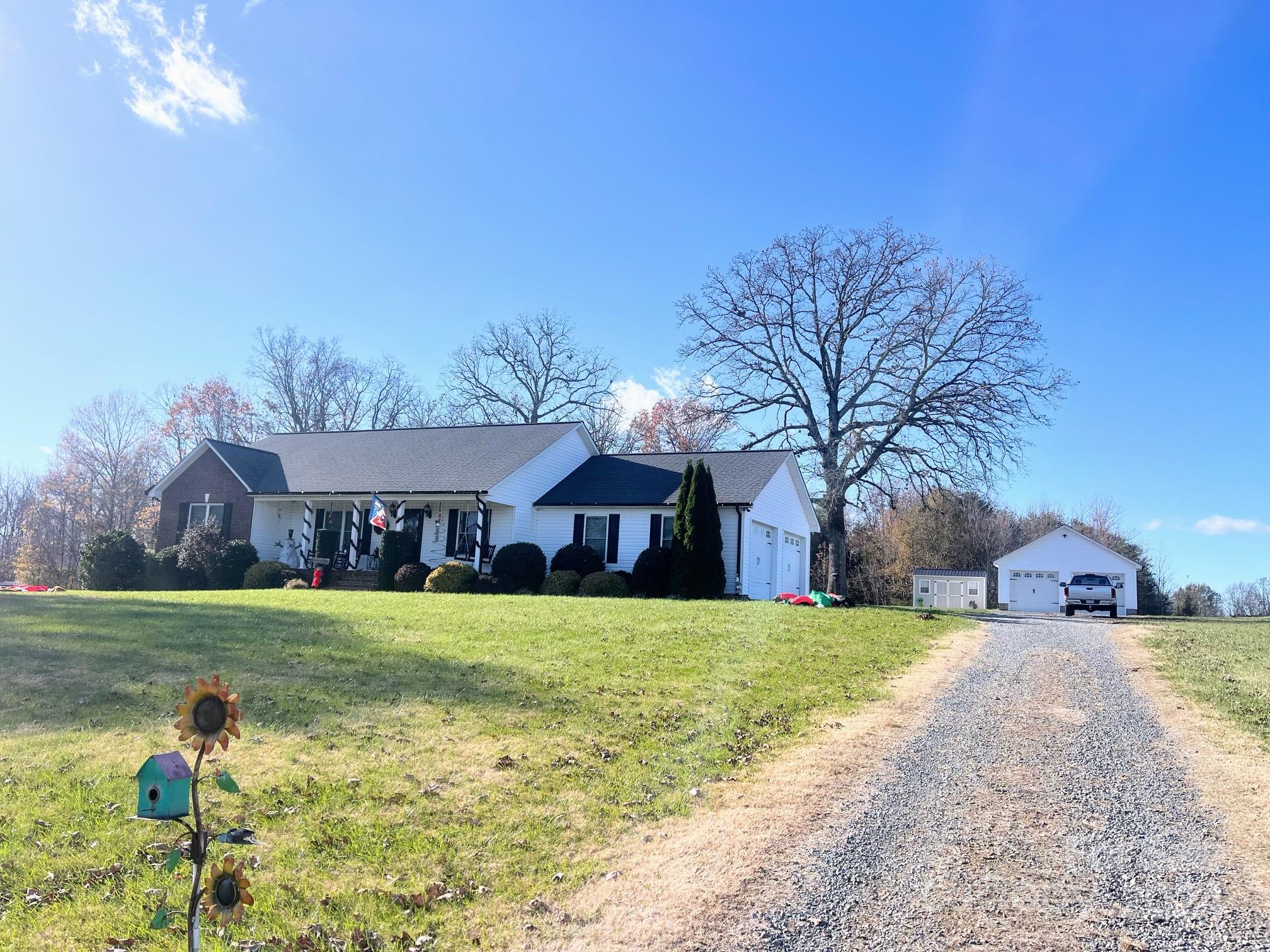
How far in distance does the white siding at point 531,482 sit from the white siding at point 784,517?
22.0ft

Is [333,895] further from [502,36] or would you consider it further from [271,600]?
[271,600]

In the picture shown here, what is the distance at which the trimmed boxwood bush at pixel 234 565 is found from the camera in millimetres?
27594

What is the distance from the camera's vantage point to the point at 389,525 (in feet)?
89.9

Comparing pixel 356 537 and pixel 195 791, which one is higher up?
pixel 356 537

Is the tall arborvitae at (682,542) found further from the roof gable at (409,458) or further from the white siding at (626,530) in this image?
the roof gable at (409,458)

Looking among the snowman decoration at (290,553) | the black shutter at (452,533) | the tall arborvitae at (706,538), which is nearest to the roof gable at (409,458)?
the black shutter at (452,533)

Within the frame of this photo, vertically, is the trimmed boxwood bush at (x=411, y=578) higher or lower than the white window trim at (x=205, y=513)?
lower

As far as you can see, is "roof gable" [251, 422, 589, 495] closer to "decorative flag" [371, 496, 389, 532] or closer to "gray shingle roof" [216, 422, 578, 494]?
"gray shingle roof" [216, 422, 578, 494]

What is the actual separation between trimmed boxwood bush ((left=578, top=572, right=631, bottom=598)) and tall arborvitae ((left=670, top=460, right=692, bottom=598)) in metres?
1.37

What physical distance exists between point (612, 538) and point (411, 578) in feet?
20.1

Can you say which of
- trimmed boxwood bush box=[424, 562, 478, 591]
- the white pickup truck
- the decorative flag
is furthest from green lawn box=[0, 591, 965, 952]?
the white pickup truck

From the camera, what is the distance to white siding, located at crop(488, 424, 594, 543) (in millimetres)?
26172

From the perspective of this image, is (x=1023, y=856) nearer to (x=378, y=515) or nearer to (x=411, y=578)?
(x=411, y=578)

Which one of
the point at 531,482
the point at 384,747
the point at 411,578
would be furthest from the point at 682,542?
the point at 384,747
